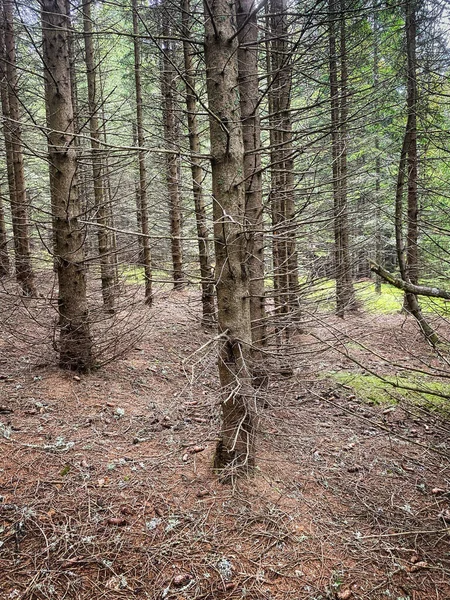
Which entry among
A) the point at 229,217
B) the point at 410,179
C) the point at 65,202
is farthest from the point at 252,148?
the point at 410,179

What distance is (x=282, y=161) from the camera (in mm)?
3602

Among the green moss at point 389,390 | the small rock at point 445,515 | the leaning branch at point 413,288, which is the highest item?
the leaning branch at point 413,288

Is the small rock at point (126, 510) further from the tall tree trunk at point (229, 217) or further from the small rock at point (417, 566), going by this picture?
the small rock at point (417, 566)

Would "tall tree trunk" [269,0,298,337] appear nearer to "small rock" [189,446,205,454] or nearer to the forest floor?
the forest floor

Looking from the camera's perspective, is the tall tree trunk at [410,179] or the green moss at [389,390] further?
the green moss at [389,390]

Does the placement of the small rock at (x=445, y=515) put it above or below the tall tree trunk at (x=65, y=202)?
below

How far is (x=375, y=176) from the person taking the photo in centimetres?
1291

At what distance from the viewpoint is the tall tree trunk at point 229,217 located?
3010 mm

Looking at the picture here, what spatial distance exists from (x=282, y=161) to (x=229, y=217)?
3.62ft

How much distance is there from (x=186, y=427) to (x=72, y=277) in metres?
2.76

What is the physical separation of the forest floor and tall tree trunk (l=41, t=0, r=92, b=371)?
679 millimetres

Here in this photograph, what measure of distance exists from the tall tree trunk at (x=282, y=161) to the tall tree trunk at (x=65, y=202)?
9.45ft

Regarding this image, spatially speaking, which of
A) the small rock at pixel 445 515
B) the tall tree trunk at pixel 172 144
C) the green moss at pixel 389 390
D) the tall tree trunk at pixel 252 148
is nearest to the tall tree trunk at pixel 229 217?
the tall tree trunk at pixel 172 144

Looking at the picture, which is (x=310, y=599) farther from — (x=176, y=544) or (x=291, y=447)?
(x=291, y=447)
